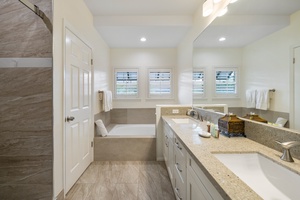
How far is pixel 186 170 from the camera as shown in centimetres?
131

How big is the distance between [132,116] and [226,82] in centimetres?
307

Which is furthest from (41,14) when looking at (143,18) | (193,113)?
(193,113)

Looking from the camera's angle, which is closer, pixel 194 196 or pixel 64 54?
pixel 194 196

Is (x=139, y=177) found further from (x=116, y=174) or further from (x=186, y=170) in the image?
(x=186, y=170)

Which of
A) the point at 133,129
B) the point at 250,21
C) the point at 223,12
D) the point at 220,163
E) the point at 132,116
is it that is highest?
the point at 223,12

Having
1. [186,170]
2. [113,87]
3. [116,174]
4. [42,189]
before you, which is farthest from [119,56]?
[186,170]

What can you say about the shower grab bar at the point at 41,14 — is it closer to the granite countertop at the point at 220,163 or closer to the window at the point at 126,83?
the granite countertop at the point at 220,163

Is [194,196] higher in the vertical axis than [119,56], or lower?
lower

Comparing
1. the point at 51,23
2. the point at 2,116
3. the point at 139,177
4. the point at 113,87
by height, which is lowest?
the point at 139,177

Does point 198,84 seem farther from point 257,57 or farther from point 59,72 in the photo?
point 59,72

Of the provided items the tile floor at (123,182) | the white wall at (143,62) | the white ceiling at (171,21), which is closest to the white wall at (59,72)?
the tile floor at (123,182)

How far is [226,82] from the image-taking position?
1768mm

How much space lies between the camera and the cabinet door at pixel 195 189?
0.92 metres

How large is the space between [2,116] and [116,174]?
161 cm
